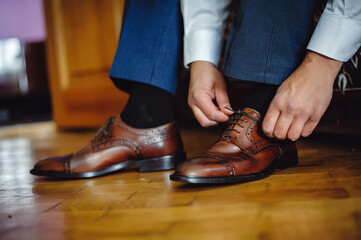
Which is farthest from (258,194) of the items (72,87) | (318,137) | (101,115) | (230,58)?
(72,87)

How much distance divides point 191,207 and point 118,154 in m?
0.32

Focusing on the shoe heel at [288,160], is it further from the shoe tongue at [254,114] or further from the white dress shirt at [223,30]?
the white dress shirt at [223,30]

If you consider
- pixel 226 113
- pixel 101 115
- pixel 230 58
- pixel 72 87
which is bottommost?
pixel 101 115

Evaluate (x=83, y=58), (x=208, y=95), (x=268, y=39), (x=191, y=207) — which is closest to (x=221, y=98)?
(x=208, y=95)

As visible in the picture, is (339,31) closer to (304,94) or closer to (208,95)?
(304,94)

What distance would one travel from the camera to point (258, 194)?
0.50 m

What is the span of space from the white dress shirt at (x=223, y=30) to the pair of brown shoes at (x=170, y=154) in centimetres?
16

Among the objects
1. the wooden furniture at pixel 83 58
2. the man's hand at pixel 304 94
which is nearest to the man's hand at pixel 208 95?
the man's hand at pixel 304 94

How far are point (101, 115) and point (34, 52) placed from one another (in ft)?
10.7

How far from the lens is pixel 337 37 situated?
52 centimetres

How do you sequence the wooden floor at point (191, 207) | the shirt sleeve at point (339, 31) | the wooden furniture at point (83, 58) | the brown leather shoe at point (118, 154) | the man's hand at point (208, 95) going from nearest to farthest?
1. the wooden floor at point (191, 207)
2. the shirt sleeve at point (339, 31)
3. the man's hand at point (208, 95)
4. the brown leather shoe at point (118, 154)
5. the wooden furniture at point (83, 58)

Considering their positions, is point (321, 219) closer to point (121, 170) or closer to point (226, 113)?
point (226, 113)

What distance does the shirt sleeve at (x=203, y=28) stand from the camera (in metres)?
0.68

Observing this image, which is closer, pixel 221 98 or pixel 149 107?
pixel 221 98
